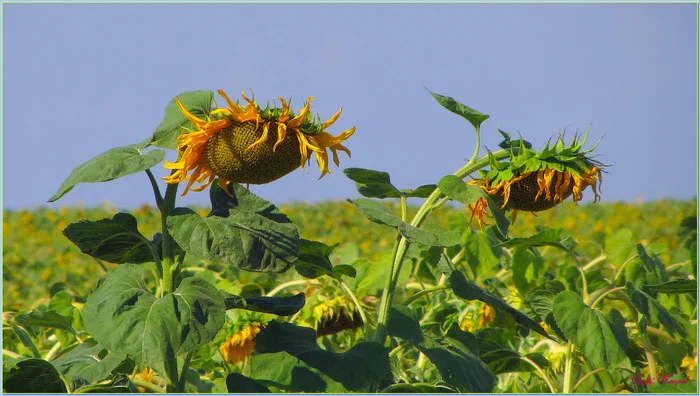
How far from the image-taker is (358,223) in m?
8.11

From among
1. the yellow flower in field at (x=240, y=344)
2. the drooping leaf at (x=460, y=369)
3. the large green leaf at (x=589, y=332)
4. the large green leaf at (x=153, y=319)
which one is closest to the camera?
the large green leaf at (x=153, y=319)

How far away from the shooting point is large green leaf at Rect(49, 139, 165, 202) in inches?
79.3

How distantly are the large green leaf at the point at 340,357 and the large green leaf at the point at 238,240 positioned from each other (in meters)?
0.33

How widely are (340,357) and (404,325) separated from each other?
0.18 metres

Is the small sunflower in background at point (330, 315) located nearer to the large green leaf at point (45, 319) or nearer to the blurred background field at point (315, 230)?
the large green leaf at point (45, 319)

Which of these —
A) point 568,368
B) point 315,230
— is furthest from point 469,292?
point 315,230

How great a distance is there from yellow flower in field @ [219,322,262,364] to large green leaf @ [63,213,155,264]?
0.70m

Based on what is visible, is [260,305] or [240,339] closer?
[260,305]

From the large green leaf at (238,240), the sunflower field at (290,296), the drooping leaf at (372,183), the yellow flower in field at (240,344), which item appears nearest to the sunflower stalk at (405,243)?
the sunflower field at (290,296)

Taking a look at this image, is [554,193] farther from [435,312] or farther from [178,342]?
[435,312]

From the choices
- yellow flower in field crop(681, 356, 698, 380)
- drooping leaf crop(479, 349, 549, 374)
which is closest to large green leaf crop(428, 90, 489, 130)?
drooping leaf crop(479, 349, 549, 374)

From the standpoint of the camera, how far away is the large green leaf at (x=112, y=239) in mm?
2262

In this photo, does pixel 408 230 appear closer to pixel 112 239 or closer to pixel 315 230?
pixel 112 239

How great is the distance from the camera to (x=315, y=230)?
7.78 metres
